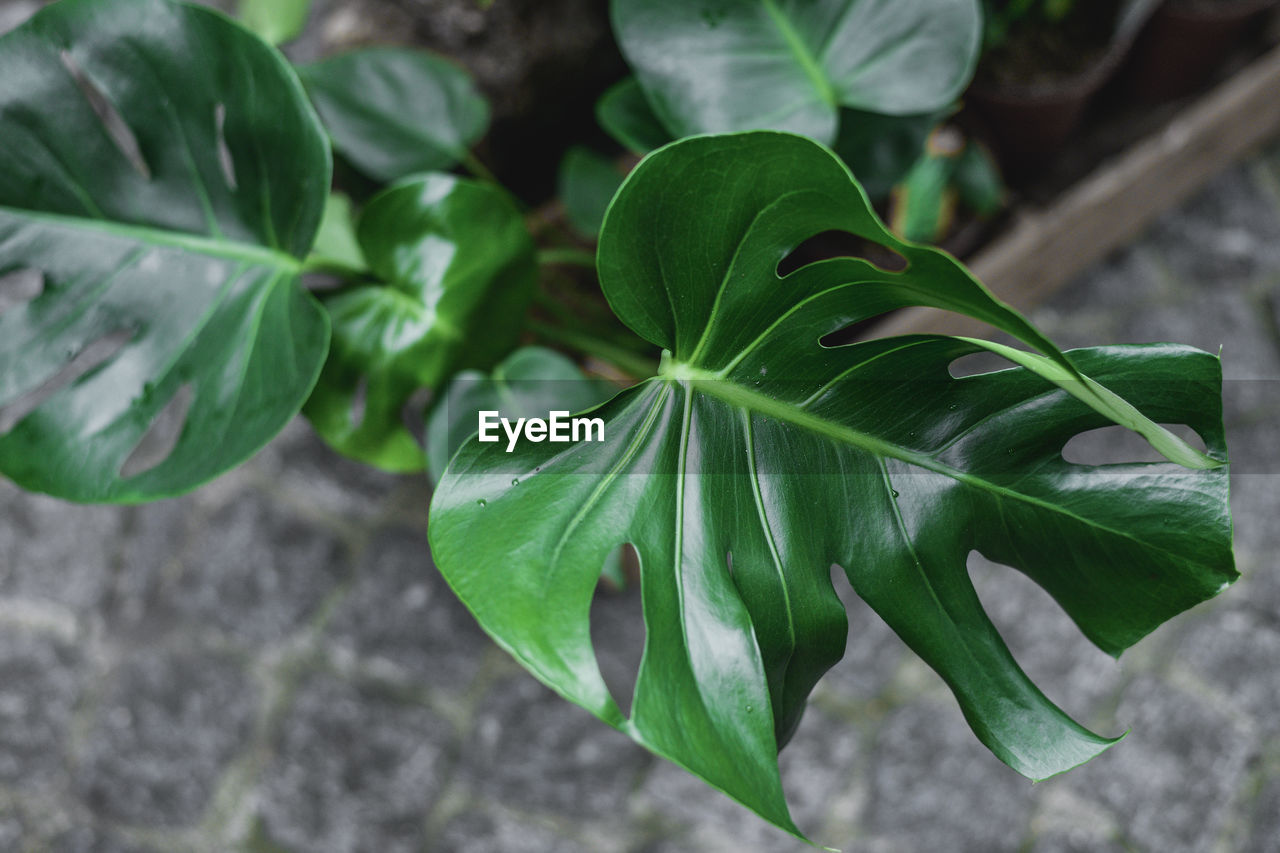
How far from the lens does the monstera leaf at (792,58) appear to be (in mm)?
810

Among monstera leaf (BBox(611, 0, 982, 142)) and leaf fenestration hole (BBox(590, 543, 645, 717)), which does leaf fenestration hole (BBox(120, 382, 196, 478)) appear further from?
monstera leaf (BBox(611, 0, 982, 142))

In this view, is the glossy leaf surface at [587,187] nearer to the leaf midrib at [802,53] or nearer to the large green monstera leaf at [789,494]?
the leaf midrib at [802,53]

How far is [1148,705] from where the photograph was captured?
1.27 metres

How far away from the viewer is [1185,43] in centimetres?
129

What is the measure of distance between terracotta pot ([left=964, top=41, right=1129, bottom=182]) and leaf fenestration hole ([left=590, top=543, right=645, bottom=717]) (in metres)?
0.80

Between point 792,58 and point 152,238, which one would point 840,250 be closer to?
point 792,58

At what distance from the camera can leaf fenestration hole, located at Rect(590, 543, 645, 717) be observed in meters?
1.34

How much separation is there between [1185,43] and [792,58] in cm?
76

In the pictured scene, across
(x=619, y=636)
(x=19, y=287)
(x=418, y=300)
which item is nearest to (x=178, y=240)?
(x=418, y=300)

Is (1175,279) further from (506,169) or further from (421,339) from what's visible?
(421,339)

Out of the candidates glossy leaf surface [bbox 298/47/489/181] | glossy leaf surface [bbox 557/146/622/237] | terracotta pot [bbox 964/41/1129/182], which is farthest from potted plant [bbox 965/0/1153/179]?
glossy leaf surface [bbox 298/47/489/181]

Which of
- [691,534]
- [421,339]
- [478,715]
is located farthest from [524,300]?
[478,715]

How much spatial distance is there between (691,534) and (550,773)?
841mm

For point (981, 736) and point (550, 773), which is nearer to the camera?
point (981, 736)
